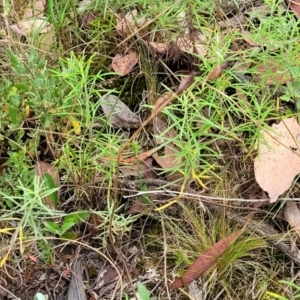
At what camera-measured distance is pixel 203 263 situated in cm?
136

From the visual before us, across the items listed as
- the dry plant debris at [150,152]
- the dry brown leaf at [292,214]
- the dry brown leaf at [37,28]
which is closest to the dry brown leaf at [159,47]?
the dry plant debris at [150,152]

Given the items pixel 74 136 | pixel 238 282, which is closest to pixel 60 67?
pixel 74 136

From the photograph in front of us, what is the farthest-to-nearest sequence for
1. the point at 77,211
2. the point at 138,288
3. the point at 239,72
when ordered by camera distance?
the point at 239,72
the point at 77,211
the point at 138,288

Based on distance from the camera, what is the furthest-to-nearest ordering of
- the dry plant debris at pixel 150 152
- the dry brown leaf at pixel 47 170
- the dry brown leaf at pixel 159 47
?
the dry brown leaf at pixel 159 47 → the dry brown leaf at pixel 47 170 → the dry plant debris at pixel 150 152

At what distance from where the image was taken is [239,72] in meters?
1.54

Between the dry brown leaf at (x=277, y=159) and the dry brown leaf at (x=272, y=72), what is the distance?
120 millimetres

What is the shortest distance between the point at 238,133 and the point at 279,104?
160 mm

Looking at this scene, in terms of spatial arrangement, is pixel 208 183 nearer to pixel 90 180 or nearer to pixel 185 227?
pixel 185 227

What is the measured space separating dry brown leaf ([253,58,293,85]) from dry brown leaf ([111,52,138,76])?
14.5 inches

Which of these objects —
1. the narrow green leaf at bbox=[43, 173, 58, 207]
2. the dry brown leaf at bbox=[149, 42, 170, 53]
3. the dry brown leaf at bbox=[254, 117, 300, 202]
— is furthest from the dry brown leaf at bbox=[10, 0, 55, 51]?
the dry brown leaf at bbox=[254, 117, 300, 202]

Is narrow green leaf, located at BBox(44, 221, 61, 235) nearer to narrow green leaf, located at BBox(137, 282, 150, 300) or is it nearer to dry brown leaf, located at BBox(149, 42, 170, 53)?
narrow green leaf, located at BBox(137, 282, 150, 300)

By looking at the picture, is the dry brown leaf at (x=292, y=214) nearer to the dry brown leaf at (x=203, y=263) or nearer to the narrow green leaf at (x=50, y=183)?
the dry brown leaf at (x=203, y=263)

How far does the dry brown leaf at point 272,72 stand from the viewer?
1495mm

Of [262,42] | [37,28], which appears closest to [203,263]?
[262,42]
